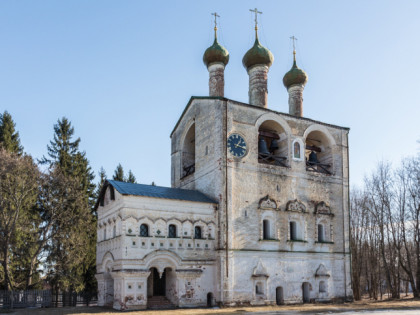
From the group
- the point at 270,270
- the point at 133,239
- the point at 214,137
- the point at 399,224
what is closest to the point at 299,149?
the point at 214,137

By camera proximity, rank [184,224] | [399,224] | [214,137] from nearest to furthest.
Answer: [184,224] → [214,137] → [399,224]

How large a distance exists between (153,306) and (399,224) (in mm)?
17236

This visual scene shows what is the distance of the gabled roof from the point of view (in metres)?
17.1

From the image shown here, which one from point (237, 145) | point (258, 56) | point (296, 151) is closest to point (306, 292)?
point (296, 151)

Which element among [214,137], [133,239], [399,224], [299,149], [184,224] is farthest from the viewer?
[399,224]

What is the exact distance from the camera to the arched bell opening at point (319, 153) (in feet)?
71.1

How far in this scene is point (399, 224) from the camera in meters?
27.1

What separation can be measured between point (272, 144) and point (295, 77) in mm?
4511

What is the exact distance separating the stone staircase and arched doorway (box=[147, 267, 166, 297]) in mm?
892

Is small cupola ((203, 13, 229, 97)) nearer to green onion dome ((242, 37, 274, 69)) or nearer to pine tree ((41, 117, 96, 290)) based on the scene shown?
green onion dome ((242, 37, 274, 69))

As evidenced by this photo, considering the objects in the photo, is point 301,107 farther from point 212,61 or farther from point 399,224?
point 399,224

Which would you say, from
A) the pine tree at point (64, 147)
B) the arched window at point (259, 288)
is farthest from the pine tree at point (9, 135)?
the arched window at point (259, 288)

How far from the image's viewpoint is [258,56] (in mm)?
21281

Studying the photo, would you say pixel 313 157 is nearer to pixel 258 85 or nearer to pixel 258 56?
pixel 258 85
